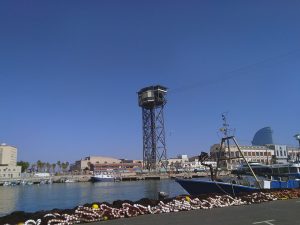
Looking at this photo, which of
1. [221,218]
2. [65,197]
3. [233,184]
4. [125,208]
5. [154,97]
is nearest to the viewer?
[221,218]

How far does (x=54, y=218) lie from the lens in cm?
1457

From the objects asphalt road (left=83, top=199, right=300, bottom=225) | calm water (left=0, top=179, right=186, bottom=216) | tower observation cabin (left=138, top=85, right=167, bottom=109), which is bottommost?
calm water (left=0, top=179, right=186, bottom=216)

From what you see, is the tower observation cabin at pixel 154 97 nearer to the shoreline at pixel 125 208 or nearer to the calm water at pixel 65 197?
the calm water at pixel 65 197

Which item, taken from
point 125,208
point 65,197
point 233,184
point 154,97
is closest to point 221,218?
point 125,208

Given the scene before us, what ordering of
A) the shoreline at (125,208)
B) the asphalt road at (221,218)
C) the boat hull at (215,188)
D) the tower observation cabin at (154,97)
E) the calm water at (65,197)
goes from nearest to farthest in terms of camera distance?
the shoreline at (125,208) → the asphalt road at (221,218) → the boat hull at (215,188) → the calm water at (65,197) → the tower observation cabin at (154,97)

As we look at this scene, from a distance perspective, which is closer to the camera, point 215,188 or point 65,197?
point 215,188

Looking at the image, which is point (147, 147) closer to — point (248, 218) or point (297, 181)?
point (297, 181)

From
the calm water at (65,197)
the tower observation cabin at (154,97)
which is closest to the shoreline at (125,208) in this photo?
the calm water at (65,197)

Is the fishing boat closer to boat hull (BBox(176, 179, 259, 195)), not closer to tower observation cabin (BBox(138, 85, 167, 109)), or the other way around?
boat hull (BBox(176, 179, 259, 195))

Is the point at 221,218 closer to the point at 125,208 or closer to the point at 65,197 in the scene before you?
the point at 125,208

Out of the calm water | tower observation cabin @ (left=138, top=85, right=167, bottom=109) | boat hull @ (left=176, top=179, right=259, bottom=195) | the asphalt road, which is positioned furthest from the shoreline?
tower observation cabin @ (left=138, top=85, right=167, bottom=109)

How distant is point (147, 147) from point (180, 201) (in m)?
180

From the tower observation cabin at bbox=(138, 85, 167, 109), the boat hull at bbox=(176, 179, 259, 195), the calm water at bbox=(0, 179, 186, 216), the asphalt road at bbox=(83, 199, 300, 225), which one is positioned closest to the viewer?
the asphalt road at bbox=(83, 199, 300, 225)

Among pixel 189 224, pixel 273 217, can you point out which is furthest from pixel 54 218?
pixel 273 217
